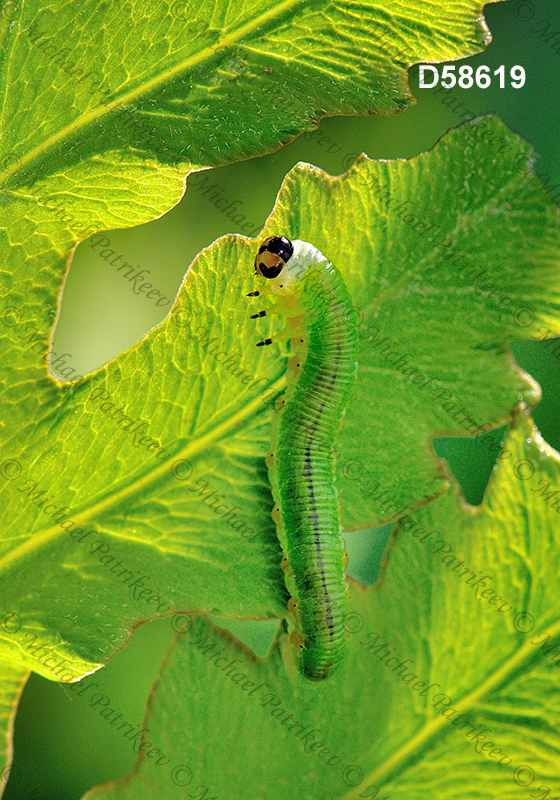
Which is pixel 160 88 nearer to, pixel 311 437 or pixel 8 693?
pixel 311 437

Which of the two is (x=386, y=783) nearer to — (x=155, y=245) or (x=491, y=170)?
(x=491, y=170)

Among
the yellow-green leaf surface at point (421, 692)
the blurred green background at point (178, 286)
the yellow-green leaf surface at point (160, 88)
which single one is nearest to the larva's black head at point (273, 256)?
the yellow-green leaf surface at point (160, 88)

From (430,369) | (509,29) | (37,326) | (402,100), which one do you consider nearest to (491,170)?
(402,100)

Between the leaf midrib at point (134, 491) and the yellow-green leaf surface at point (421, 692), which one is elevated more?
the leaf midrib at point (134, 491)

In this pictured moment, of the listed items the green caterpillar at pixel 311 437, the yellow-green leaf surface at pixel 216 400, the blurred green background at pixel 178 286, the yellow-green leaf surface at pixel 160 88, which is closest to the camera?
the yellow-green leaf surface at pixel 160 88

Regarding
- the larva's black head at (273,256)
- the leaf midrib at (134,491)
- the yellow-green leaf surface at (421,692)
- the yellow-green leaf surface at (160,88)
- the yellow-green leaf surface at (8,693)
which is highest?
the yellow-green leaf surface at (160,88)

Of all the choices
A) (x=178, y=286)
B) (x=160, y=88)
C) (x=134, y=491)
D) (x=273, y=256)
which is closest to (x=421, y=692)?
(x=134, y=491)

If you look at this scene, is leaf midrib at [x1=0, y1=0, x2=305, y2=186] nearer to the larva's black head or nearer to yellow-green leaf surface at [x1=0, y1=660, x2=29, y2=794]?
the larva's black head

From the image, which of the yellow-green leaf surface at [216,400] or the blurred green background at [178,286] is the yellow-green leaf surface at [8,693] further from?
the blurred green background at [178,286]
